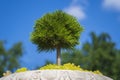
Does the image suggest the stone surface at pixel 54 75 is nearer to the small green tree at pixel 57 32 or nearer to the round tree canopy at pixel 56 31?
the small green tree at pixel 57 32

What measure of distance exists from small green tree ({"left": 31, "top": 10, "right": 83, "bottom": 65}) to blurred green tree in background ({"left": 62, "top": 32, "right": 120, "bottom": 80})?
63.6 ft

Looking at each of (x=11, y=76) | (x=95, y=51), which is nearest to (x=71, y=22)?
(x=11, y=76)

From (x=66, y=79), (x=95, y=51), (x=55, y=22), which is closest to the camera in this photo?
(x=66, y=79)

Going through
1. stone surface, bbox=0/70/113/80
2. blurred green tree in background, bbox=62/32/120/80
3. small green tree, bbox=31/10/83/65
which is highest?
blurred green tree in background, bbox=62/32/120/80

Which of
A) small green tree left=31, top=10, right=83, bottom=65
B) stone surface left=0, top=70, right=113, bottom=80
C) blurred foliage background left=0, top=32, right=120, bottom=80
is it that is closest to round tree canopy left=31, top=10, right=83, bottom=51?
small green tree left=31, top=10, right=83, bottom=65

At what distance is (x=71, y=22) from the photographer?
10180 millimetres

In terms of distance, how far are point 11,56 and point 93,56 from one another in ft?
24.9

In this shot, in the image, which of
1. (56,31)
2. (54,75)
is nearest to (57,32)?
(56,31)

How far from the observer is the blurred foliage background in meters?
30.1

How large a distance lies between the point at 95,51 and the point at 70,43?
2112 cm

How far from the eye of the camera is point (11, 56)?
33.2m

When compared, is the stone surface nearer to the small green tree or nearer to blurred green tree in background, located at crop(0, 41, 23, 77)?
the small green tree

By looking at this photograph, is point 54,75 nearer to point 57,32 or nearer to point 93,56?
point 57,32

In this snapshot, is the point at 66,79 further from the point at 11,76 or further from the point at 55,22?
the point at 55,22
